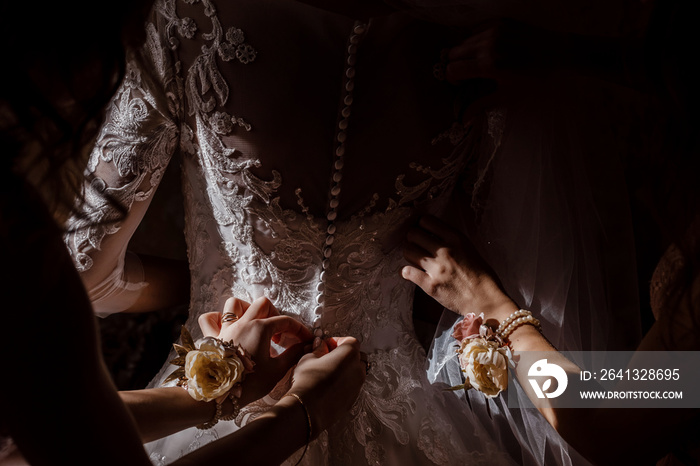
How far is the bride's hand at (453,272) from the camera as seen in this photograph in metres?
0.92

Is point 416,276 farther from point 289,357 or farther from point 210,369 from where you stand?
point 210,369

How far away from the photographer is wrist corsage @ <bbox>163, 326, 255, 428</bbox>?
737 mm

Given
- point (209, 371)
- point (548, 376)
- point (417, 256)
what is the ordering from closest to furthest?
point (209, 371), point (548, 376), point (417, 256)

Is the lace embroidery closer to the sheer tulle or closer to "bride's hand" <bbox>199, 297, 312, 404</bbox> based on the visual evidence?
"bride's hand" <bbox>199, 297, 312, 404</bbox>

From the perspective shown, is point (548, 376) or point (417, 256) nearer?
point (548, 376)

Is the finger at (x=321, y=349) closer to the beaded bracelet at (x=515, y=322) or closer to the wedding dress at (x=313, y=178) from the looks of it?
the wedding dress at (x=313, y=178)

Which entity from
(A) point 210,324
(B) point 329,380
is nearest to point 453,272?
(B) point 329,380

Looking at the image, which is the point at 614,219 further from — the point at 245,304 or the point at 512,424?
the point at 245,304

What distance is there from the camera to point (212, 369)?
741 millimetres

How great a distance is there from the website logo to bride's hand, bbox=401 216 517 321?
0.32ft

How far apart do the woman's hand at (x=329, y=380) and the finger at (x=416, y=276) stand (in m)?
0.15

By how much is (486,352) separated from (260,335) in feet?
1.04

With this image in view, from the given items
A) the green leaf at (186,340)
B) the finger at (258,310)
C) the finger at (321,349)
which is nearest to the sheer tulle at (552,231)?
the finger at (321,349)

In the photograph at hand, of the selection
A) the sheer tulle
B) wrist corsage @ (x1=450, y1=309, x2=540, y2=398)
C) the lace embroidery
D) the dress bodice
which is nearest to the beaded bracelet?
wrist corsage @ (x1=450, y1=309, x2=540, y2=398)
